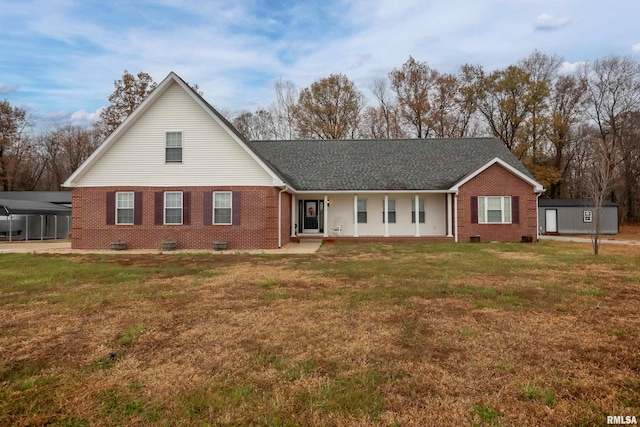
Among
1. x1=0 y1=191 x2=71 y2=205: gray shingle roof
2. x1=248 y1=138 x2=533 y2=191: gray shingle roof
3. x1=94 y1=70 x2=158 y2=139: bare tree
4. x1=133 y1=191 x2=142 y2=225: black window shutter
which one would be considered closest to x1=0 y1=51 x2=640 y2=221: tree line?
x1=94 y1=70 x2=158 y2=139: bare tree

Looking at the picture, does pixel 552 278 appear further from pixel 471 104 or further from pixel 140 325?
pixel 471 104

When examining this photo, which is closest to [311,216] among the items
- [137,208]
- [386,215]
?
[386,215]

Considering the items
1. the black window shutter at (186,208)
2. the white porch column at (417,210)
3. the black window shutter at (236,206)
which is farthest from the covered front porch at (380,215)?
the black window shutter at (186,208)

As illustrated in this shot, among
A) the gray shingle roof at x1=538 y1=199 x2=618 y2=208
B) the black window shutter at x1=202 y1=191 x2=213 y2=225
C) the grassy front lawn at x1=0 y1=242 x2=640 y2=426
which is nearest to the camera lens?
the grassy front lawn at x1=0 y1=242 x2=640 y2=426

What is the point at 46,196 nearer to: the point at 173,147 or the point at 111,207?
the point at 111,207

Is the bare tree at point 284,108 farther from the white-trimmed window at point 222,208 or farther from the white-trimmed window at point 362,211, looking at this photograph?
the white-trimmed window at point 222,208

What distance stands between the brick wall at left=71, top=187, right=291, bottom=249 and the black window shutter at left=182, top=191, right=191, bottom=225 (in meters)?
0.13

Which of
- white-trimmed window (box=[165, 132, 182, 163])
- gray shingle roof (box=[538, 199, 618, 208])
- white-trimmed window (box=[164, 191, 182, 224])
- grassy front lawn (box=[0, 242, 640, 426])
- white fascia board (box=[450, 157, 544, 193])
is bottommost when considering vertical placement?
grassy front lawn (box=[0, 242, 640, 426])

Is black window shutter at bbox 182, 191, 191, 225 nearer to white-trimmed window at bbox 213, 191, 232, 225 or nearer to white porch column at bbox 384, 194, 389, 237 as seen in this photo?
white-trimmed window at bbox 213, 191, 232, 225

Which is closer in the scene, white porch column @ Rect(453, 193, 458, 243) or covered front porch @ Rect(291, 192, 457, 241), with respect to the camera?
white porch column @ Rect(453, 193, 458, 243)

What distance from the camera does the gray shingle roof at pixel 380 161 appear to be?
68.0 ft

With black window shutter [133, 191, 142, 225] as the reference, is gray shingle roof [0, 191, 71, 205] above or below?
above

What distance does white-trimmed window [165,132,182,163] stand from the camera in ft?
55.9

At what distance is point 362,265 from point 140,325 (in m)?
6.94
